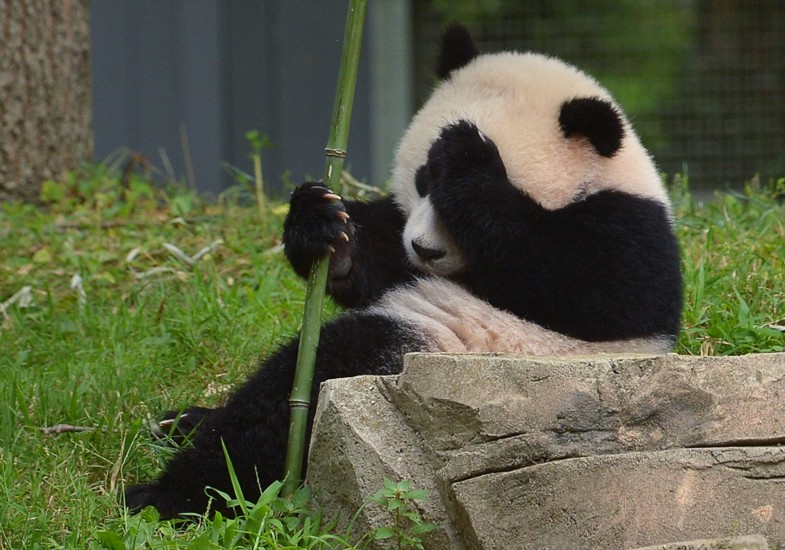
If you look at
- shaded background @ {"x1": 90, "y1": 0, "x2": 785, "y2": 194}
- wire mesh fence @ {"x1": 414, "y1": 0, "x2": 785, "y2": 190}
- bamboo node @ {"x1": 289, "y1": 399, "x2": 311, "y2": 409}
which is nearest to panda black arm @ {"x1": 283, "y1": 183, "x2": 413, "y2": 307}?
bamboo node @ {"x1": 289, "y1": 399, "x2": 311, "y2": 409}

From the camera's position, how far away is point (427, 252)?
324cm

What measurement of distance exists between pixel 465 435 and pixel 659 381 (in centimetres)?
44

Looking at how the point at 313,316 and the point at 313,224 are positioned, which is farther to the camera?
the point at 313,224

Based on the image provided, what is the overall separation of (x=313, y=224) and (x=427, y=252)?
36 cm

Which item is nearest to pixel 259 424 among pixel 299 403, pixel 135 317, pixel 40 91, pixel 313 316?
pixel 299 403

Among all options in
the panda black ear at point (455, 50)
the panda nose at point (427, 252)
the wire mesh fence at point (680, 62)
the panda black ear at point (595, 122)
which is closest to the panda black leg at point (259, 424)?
the panda nose at point (427, 252)

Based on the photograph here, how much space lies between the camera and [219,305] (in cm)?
421

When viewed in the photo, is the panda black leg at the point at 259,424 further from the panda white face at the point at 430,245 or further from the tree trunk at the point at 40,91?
the tree trunk at the point at 40,91

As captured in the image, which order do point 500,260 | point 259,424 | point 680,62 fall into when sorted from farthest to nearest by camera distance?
1. point 680,62
2. point 500,260
3. point 259,424

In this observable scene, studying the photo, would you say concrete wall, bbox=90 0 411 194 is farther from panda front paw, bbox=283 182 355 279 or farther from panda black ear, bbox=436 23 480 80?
panda front paw, bbox=283 182 355 279

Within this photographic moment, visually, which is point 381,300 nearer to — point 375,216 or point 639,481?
point 375,216

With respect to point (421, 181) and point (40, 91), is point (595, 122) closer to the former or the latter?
point (421, 181)

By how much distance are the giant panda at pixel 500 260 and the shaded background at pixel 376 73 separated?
5053mm

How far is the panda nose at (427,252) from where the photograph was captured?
3232 millimetres
